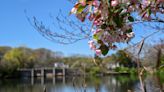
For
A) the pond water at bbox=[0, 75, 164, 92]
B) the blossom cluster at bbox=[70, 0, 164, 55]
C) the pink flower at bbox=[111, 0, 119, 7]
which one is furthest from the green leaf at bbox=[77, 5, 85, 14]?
the pond water at bbox=[0, 75, 164, 92]

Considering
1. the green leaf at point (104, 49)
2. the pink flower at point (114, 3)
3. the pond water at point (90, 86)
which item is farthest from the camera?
the pond water at point (90, 86)

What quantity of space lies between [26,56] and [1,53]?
42.6ft

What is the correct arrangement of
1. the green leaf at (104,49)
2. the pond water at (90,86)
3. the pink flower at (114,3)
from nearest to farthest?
the pink flower at (114,3)
the green leaf at (104,49)
the pond water at (90,86)

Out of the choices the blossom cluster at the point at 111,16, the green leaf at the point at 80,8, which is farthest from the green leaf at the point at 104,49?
the green leaf at the point at 80,8

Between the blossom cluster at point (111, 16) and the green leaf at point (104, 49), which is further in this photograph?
the green leaf at point (104, 49)

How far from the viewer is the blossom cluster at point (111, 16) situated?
209 centimetres

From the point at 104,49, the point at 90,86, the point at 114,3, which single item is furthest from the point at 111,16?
the point at 90,86

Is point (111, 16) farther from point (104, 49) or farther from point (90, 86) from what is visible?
point (90, 86)

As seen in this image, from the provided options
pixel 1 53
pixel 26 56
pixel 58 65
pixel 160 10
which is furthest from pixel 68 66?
pixel 160 10

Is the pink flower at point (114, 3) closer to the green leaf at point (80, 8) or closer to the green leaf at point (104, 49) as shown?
the green leaf at point (80, 8)

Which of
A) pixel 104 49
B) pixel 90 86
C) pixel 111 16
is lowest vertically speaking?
pixel 90 86

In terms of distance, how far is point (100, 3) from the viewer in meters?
2.09

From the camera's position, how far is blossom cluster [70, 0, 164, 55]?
2092 millimetres

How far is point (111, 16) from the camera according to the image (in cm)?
213
